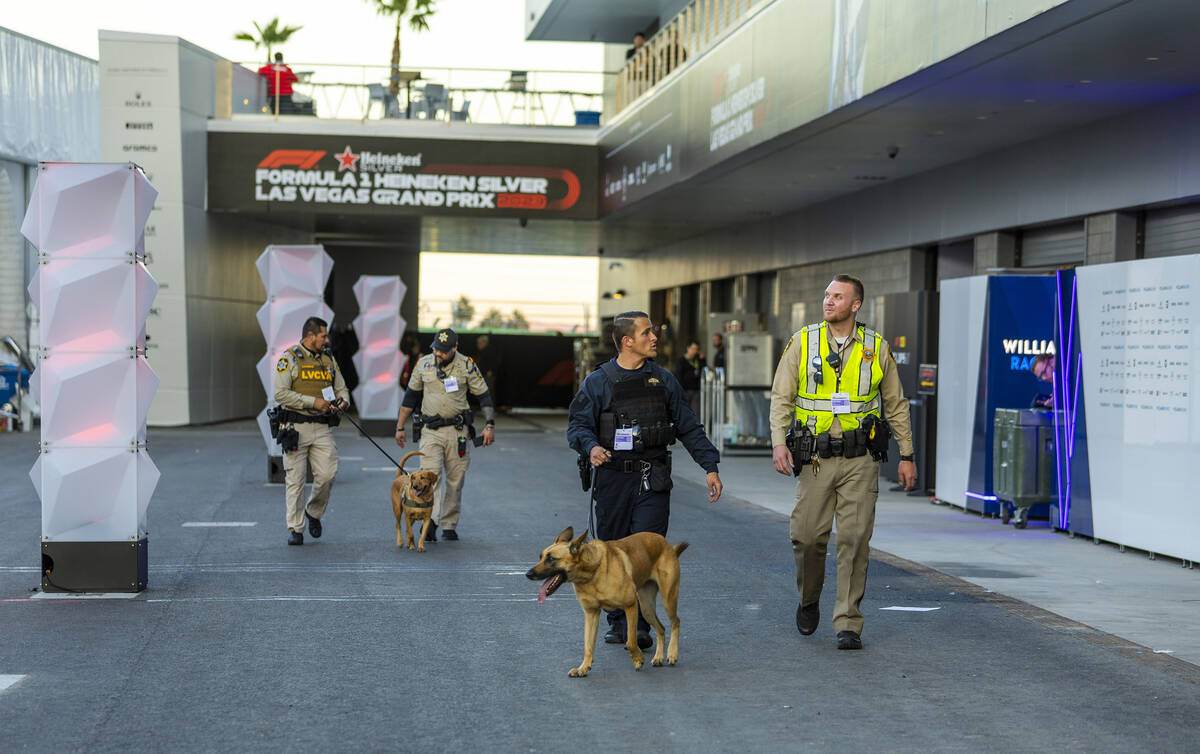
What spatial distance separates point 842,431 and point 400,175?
73.5ft

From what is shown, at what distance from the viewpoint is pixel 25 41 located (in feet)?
91.2

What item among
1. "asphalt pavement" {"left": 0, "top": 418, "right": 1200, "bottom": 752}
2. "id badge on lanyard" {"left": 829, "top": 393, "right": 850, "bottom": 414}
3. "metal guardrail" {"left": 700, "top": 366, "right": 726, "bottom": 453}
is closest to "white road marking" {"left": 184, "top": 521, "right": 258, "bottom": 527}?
"asphalt pavement" {"left": 0, "top": 418, "right": 1200, "bottom": 752}

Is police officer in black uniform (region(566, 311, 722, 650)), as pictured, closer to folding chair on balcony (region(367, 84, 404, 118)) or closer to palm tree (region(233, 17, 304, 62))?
folding chair on balcony (region(367, 84, 404, 118))

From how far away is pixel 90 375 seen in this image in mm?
8992

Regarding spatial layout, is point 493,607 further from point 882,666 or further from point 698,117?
point 698,117

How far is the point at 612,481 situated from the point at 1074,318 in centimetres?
675

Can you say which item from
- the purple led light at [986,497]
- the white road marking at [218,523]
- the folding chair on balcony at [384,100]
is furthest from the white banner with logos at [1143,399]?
the folding chair on balcony at [384,100]

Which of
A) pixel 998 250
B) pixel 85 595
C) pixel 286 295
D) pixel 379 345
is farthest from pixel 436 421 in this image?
pixel 379 345

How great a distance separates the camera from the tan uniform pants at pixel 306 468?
11516 mm

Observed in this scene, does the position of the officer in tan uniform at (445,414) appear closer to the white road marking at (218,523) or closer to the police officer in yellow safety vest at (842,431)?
the white road marking at (218,523)

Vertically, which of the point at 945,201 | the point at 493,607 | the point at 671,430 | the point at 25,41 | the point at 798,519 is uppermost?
the point at 25,41

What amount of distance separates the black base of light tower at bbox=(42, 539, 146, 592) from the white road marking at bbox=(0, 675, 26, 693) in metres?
2.41

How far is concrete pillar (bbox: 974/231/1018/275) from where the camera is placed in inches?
706

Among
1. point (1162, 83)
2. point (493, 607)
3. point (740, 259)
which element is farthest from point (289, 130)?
point (493, 607)
